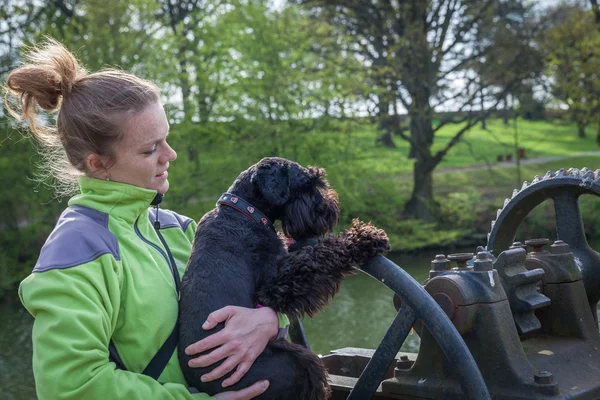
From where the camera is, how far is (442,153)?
70.3 feet

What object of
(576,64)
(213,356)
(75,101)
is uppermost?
(576,64)

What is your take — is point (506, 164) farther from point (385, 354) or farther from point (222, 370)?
point (222, 370)

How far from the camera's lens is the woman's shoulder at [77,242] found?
88.0 inches

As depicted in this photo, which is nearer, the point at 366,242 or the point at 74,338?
the point at 74,338

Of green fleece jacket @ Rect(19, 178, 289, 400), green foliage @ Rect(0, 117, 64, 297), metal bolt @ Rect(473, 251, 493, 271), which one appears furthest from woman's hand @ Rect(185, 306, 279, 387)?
green foliage @ Rect(0, 117, 64, 297)

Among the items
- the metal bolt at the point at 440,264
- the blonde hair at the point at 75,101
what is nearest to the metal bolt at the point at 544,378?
the metal bolt at the point at 440,264

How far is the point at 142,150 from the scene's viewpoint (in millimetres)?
2553

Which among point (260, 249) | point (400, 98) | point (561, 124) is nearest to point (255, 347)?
point (260, 249)

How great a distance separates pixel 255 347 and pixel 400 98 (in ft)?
62.8

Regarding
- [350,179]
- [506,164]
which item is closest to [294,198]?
[350,179]

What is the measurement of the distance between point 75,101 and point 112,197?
355 mm

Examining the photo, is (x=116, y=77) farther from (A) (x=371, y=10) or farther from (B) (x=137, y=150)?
(A) (x=371, y=10)

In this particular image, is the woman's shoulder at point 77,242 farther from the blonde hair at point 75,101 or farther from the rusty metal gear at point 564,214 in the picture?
the rusty metal gear at point 564,214

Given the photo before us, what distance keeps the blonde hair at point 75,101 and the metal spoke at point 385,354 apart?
113 cm
